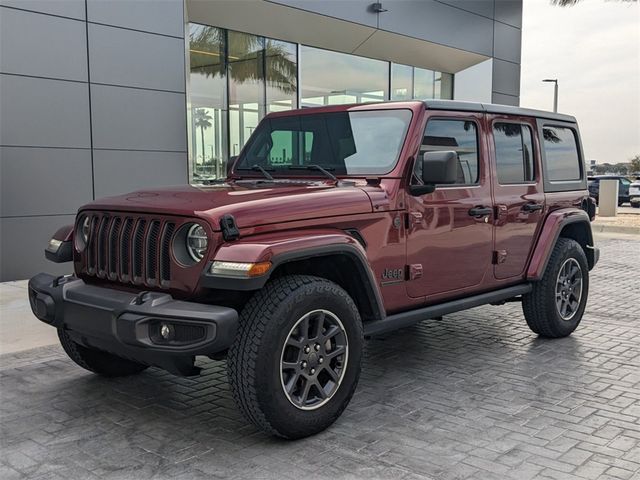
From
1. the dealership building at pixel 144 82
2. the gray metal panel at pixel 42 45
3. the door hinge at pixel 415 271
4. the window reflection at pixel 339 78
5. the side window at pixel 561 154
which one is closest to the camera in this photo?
the door hinge at pixel 415 271

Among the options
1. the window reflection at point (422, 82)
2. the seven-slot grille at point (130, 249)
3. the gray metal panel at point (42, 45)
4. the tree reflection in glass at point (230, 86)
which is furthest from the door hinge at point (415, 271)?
the window reflection at point (422, 82)

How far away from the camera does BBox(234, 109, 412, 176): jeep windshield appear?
451 centimetres

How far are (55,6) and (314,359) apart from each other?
7554 mm

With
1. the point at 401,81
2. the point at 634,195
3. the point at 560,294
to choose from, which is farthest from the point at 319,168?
the point at 634,195

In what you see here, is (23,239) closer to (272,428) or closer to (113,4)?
(113,4)

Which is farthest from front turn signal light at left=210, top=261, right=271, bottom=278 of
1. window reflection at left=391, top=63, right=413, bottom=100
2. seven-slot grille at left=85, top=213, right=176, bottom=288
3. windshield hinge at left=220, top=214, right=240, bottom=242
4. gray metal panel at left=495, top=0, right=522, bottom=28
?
gray metal panel at left=495, top=0, right=522, bottom=28

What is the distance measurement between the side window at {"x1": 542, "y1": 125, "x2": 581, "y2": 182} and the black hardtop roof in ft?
0.37

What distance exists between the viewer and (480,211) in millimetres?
4930

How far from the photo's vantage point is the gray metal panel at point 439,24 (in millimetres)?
14457

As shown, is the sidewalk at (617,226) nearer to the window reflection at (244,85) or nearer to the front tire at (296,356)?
the window reflection at (244,85)

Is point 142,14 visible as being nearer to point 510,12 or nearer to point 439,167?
point 439,167

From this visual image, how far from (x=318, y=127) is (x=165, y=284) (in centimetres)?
195

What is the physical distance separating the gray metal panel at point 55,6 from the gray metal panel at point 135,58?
268 mm

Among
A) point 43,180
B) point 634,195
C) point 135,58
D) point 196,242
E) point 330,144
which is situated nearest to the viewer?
point 196,242
